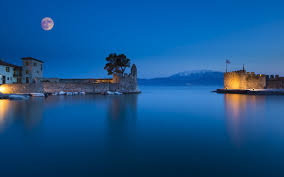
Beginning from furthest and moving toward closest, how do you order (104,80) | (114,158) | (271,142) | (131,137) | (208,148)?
(104,80), (131,137), (271,142), (208,148), (114,158)

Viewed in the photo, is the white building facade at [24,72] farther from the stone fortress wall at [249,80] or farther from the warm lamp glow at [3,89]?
the stone fortress wall at [249,80]

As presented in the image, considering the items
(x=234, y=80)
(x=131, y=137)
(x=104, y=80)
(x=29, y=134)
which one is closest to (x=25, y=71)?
(x=104, y=80)

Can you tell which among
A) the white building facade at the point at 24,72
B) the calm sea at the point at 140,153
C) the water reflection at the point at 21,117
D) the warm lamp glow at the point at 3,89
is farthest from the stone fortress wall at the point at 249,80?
the warm lamp glow at the point at 3,89

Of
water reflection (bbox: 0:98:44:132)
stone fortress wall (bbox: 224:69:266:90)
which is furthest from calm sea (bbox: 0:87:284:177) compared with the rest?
stone fortress wall (bbox: 224:69:266:90)

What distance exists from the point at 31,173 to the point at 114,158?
6.23 ft

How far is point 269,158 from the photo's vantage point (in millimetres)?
4664

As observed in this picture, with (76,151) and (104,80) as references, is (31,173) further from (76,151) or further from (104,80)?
(104,80)

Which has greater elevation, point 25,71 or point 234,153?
point 25,71

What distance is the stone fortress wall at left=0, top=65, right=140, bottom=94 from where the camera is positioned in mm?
27597

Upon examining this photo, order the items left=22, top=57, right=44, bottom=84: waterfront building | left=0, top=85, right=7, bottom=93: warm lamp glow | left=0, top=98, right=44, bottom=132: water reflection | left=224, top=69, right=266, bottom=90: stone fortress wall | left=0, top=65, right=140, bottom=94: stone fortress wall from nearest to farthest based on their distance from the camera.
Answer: left=0, top=98, right=44, bottom=132: water reflection < left=0, top=85, right=7, bottom=93: warm lamp glow < left=0, top=65, right=140, bottom=94: stone fortress wall < left=22, top=57, right=44, bottom=84: waterfront building < left=224, top=69, right=266, bottom=90: stone fortress wall

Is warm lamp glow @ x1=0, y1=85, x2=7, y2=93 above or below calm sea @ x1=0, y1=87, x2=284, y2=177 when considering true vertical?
above

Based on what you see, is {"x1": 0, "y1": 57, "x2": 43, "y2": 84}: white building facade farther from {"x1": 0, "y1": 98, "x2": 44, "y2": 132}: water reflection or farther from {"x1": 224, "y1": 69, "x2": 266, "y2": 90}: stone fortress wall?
{"x1": 224, "y1": 69, "x2": 266, "y2": 90}: stone fortress wall

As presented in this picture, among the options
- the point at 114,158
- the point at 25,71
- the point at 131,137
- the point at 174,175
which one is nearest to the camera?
the point at 174,175

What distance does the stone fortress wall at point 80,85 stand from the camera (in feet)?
90.5
